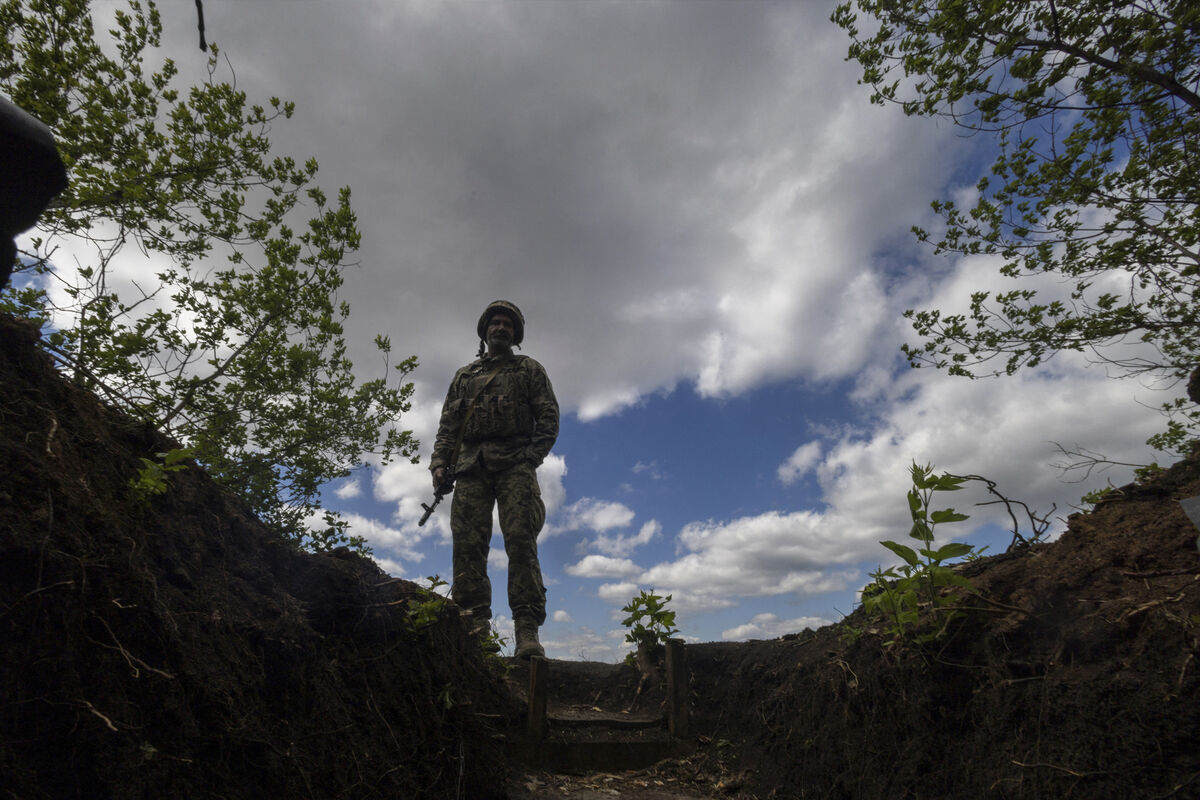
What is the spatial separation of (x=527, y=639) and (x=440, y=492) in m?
1.99

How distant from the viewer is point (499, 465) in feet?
21.3

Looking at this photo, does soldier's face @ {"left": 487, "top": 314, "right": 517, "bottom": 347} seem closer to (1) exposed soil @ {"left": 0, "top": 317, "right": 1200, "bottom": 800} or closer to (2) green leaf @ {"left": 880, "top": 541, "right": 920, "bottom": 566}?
(1) exposed soil @ {"left": 0, "top": 317, "right": 1200, "bottom": 800}

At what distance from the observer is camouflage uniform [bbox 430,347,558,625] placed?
612 centimetres

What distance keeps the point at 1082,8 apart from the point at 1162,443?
6064 millimetres

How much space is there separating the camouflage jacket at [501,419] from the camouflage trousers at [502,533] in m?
0.18

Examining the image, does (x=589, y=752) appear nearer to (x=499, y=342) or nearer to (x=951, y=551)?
(x=951, y=551)

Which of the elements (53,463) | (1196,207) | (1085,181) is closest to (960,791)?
(53,463)

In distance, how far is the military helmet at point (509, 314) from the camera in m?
7.41

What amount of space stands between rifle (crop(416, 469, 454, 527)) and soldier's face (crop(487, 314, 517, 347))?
5.54 ft

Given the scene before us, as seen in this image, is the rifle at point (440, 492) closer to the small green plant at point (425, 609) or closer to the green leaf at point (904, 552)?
the small green plant at point (425, 609)

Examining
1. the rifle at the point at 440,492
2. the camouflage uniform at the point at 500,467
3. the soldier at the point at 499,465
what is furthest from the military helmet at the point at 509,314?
the rifle at the point at 440,492

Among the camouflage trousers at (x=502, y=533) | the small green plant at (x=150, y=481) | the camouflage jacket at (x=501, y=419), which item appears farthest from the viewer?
the camouflage jacket at (x=501, y=419)

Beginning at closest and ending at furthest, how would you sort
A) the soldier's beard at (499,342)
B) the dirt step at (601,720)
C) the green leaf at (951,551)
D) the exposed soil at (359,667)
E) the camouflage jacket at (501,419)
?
the exposed soil at (359,667), the green leaf at (951,551), the dirt step at (601,720), the camouflage jacket at (501,419), the soldier's beard at (499,342)

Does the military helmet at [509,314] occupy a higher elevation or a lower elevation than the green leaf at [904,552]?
higher
